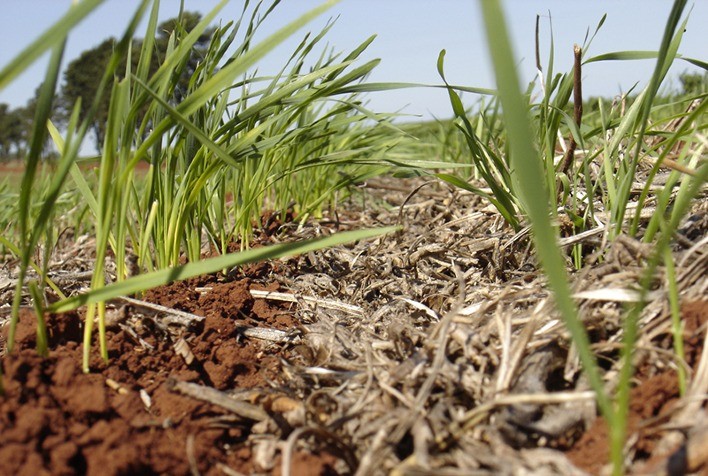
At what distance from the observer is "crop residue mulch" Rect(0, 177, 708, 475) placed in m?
0.70

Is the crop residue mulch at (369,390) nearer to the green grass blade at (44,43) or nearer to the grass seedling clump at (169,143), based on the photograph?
the grass seedling clump at (169,143)

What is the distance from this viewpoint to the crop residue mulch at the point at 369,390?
704mm

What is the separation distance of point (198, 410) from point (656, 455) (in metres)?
0.59

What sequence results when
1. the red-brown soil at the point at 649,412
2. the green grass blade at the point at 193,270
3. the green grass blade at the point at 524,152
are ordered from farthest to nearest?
the green grass blade at the point at 193,270 < the red-brown soil at the point at 649,412 < the green grass blade at the point at 524,152

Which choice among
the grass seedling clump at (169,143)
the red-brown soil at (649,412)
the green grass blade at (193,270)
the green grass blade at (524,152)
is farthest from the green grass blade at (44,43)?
the red-brown soil at (649,412)

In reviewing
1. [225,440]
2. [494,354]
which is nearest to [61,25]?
[225,440]

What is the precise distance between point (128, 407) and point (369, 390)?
0.34 meters

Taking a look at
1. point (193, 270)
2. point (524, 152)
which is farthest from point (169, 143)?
point (524, 152)

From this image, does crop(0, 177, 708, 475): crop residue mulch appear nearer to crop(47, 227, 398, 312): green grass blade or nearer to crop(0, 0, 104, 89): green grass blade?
crop(47, 227, 398, 312): green grass blade

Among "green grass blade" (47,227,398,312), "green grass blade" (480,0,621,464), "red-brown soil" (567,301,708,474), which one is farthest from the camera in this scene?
"green grass blade" (47,227,398,312)

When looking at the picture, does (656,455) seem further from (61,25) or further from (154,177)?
(154,177)

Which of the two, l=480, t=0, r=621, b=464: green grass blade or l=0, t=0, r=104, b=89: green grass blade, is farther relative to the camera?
l=0, t=0, r=104, b=89: green grass blade

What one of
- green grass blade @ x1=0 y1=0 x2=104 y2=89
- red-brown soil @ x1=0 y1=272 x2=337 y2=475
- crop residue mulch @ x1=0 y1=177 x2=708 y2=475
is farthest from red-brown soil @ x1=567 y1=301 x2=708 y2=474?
green grass blade @ x1=0 y1=0 x2=104 y2=89

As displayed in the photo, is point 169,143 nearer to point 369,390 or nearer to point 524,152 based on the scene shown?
point 369,390
